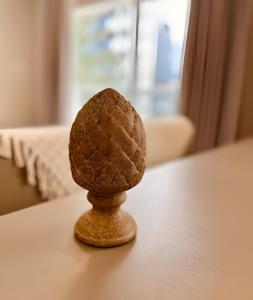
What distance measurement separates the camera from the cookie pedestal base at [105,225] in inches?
16.3

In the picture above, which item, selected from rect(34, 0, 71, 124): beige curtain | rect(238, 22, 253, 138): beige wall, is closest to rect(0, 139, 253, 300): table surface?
rect(34, 0, 71, 124): beige curtain

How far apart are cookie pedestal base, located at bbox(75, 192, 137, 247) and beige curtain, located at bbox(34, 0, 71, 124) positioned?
0.37 m

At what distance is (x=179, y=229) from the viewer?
484 millimetres

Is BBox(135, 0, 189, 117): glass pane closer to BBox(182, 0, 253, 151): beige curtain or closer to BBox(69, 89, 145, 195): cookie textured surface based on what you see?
BBox(182, 0, 253, 151): beige curtain

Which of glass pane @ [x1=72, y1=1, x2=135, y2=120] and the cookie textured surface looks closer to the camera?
the cookie textured surface

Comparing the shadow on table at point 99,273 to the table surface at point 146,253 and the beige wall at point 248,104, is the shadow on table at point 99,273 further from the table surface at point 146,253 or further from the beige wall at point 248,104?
the beige wall at point 248,104

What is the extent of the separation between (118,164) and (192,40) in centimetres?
21

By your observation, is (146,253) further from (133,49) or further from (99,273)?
(133,49)

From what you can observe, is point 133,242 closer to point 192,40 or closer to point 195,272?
point 195,272

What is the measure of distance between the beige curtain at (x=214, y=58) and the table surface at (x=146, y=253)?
216 mm

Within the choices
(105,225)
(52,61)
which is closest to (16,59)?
(105,225)

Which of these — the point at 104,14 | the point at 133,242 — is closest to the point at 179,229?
Result: the point at 133,242

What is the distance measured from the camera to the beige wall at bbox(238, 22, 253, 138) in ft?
3.31

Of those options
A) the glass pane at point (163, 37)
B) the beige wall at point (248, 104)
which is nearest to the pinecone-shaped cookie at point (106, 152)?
the glass pane at point (163, 37)
